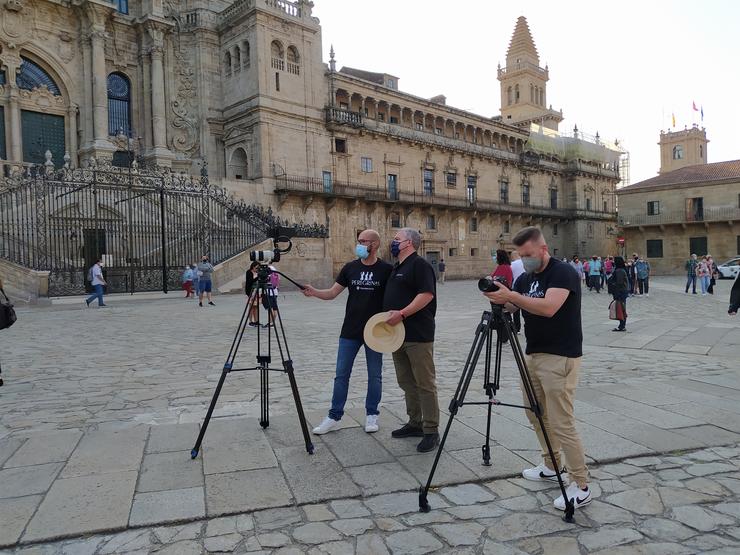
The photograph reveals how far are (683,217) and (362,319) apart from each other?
147 ft

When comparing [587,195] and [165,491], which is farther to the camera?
[587,195]

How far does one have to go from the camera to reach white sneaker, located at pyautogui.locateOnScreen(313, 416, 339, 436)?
4410 mm

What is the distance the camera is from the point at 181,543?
2.81 meters

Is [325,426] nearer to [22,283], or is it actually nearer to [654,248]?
[22,283]

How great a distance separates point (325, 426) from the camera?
4438 millimetres

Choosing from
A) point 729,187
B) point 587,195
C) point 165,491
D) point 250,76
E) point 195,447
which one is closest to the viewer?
point 165,491

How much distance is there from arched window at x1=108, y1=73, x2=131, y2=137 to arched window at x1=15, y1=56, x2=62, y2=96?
2657 millimetres

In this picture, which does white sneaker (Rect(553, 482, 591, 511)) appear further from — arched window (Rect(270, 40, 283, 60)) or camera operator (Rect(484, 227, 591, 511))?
arched window (Rect(270, 40, 283, 60))

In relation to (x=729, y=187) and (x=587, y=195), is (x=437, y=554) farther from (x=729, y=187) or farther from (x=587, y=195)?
(x=587, y=195)

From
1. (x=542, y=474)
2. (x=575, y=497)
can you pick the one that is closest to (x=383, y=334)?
(x=542, y=474)

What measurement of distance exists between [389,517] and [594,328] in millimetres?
9248

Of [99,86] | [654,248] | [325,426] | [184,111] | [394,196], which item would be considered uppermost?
[99,86]

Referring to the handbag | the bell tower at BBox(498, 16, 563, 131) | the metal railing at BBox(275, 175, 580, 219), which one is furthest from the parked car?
the bell tower at BBox(498, 16, 563, 131)

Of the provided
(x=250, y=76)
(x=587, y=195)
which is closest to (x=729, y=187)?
(x=587, y=195)
